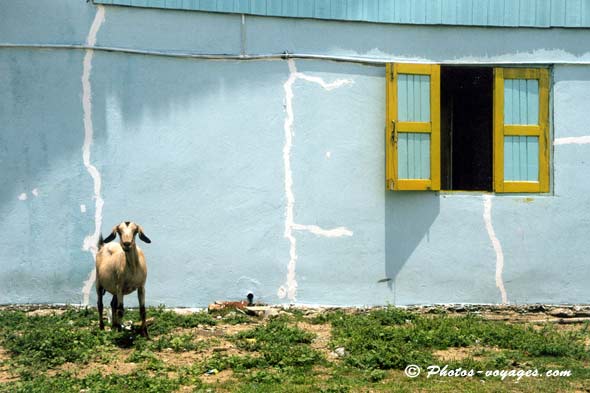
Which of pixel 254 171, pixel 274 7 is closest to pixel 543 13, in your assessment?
pixel 274 7

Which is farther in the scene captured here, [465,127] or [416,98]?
[465,127]

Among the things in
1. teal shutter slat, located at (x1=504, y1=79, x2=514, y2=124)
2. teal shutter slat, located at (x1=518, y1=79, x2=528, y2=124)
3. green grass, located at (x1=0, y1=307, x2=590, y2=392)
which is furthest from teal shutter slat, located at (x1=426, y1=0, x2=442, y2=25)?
green grass, located at (x1=0, y1=307, x2=590, y2=392)

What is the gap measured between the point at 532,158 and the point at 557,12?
1877mm

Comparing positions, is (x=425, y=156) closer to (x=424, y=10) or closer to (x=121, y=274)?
(x=424, y=10)

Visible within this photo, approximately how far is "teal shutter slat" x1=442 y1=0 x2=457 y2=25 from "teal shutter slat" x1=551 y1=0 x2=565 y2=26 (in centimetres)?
126

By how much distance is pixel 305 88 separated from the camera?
945 centimetres

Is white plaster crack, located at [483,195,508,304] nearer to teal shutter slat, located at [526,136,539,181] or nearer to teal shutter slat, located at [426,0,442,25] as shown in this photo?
teal shutter slat, located at [526,136,539,181]

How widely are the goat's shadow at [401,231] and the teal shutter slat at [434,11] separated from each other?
7.12 ft

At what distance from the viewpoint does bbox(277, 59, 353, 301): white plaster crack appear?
9.34 m

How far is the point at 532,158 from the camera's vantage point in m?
9.70

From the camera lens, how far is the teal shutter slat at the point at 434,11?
31.4 ft

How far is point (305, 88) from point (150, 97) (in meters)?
1.88

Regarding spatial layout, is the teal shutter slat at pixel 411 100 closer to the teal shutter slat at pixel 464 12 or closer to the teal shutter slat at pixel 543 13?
the teal shutter slat at pixel 464 12

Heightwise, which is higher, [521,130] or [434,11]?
[434,11]
